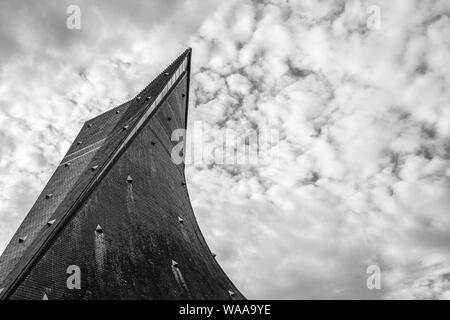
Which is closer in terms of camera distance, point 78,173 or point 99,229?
point 99,229

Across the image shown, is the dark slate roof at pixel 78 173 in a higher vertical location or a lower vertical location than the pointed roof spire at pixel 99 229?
higher

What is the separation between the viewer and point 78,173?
755 inches

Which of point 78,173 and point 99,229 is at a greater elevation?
point 78,173

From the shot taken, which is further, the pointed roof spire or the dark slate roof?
the dark slate roof

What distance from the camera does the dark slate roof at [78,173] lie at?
42.1 ft

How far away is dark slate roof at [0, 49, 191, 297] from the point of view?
42.1 feet

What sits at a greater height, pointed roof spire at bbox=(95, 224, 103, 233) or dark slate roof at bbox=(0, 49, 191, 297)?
dark slate roof at bbox=(0, 49, 191, 297)

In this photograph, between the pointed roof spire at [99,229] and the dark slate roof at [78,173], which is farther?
the dark slate roof at [78,173]
